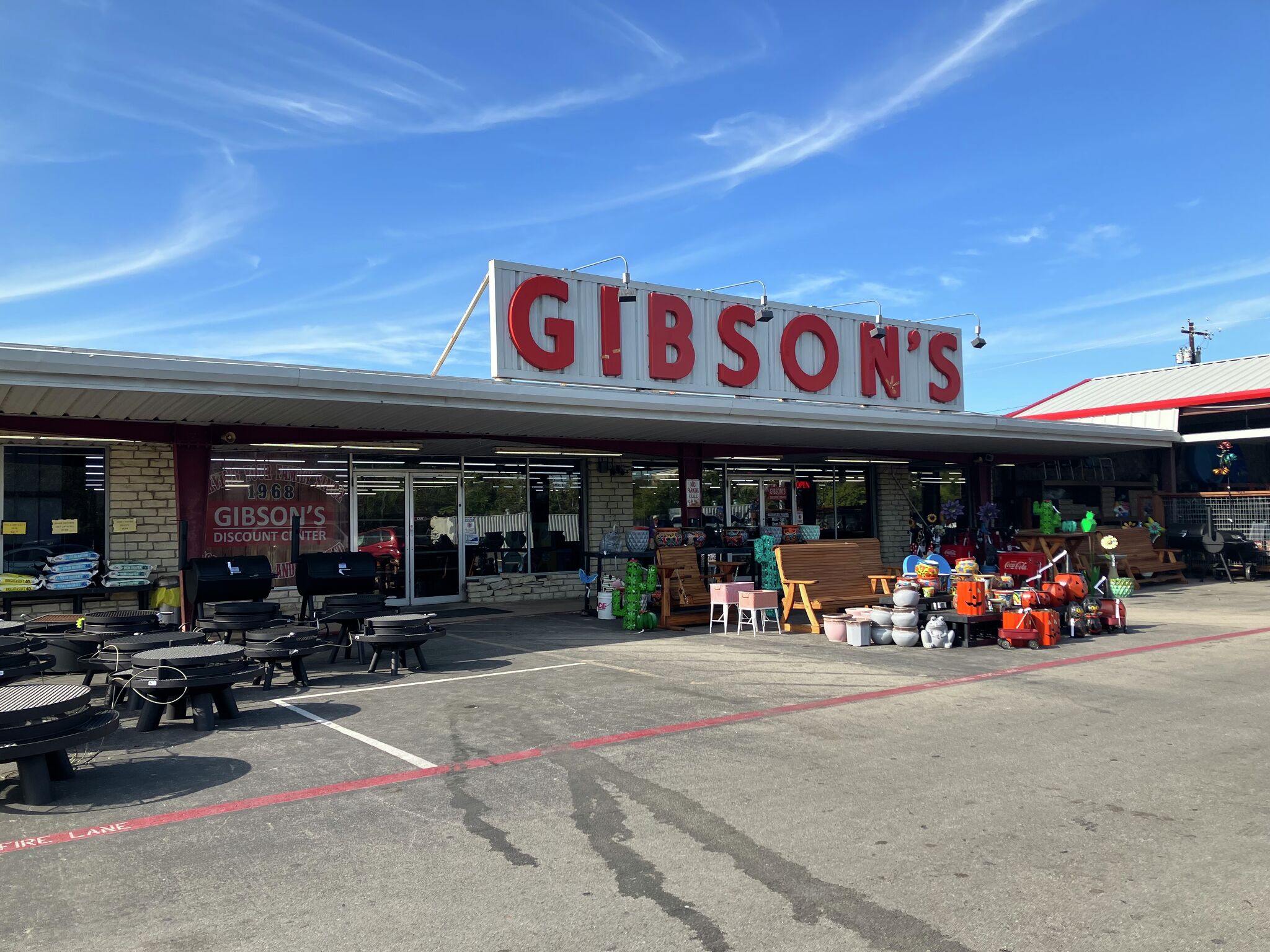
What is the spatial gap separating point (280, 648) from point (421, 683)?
4.62 feet

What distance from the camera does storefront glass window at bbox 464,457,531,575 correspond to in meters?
17.2

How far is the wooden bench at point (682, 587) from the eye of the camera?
1419 cm

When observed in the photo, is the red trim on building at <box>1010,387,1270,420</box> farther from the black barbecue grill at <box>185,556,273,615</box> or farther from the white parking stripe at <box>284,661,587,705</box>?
the black barbecue grill at <box>185,556,273,615</box>

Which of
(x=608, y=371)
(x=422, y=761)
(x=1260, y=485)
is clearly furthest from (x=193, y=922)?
(x=1260, y=485)

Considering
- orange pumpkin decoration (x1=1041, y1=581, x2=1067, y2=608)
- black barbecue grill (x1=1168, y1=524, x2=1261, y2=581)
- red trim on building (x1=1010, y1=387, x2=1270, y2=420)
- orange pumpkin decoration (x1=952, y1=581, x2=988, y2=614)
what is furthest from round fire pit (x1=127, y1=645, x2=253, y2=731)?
black barbecue grill (x1=1168, y1=524, x2=1261, y2=581)

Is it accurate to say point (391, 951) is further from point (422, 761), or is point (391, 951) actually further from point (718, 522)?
point (718, 522)

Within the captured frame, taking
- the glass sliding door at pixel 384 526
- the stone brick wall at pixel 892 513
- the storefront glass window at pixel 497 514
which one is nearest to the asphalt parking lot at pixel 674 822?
the glass sliding door at pixel 384 526

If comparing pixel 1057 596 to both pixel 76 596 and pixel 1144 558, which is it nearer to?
pixel 1144 558

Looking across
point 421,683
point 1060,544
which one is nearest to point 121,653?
point 421,683

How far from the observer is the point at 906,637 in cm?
1168

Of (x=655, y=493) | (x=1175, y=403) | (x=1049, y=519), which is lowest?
(x=1049, y=519)

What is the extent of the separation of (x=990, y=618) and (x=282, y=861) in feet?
31.0

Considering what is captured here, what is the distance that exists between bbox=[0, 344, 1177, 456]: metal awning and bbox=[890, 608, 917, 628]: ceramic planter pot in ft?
13.8

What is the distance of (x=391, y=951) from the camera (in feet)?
12.2
